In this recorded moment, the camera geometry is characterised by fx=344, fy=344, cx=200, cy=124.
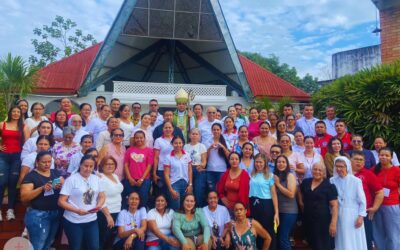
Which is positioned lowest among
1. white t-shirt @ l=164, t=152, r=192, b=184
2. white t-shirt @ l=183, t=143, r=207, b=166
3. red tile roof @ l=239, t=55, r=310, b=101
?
white t-shirt @ l=164, t=152, r=192, b=184

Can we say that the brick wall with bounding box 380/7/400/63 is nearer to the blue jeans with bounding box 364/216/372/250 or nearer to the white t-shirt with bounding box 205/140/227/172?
the blue jeans with bounding box 364/216/372/250

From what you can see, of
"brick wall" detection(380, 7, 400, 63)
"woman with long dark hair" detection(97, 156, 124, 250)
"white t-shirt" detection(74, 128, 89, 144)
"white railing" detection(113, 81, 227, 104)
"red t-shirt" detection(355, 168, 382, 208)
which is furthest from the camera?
"white railing" detection(113, 81, 227, 104)

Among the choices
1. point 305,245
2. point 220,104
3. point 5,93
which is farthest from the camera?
point 220,104

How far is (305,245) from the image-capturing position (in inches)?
194

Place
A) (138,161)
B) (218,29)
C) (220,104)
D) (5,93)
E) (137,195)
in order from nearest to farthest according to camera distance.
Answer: (137,195) < (138,161) < (5,93) < (218,29) < (220,104)

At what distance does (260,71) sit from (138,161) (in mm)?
14296

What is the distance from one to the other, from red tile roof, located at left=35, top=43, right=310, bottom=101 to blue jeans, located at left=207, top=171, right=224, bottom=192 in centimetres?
1004

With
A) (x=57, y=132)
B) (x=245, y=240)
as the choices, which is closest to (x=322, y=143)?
(x=245, y=240)

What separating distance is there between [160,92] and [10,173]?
9.33 meters

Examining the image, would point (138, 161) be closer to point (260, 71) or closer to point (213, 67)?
point (213, 67)

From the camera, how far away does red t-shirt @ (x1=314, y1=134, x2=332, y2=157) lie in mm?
5296

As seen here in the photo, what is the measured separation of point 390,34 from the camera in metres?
10.1

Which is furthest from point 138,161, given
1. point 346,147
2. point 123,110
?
point 346,147

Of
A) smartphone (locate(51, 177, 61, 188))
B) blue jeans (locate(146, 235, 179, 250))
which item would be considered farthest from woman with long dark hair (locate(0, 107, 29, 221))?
blue jeans (locate(146, 235, 179, 250))
